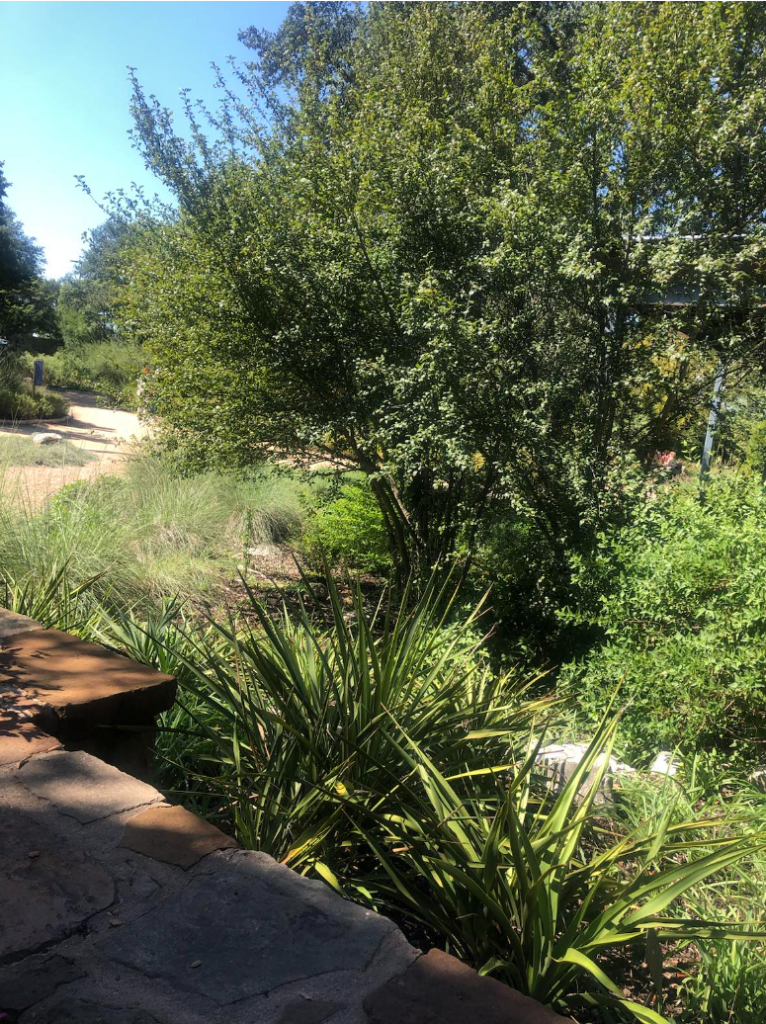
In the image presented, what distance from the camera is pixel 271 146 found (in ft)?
24.4

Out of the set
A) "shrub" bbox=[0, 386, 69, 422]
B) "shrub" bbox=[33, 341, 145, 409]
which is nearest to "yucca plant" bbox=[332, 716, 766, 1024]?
"shrub" bbox=[0, 386, 69, 422]

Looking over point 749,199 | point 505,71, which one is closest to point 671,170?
A: point 749,199

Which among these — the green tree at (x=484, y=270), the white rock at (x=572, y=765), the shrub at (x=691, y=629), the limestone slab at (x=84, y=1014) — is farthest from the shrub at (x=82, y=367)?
the limestone slab at (x=84, y=1014)

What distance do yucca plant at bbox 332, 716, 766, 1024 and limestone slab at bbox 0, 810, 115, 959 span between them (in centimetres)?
81

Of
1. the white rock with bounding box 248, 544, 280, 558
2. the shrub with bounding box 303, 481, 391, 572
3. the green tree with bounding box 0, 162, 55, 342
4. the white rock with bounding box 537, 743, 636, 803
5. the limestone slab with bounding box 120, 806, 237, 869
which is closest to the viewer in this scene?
the limestone slab with bounding box 120, 806, 237, 869

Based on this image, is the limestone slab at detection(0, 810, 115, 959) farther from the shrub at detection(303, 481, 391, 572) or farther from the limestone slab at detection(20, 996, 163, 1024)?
the shrub at detection(303, 481, 391, 572)

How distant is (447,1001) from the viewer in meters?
1.52

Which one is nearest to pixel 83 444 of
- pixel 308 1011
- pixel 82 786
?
pixel 82 786

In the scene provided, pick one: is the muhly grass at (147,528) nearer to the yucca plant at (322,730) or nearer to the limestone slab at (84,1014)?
the yucca plant at (322,730)

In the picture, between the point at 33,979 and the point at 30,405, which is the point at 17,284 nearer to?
the point at 30,405

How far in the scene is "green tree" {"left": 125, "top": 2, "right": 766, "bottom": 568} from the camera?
18.8ft

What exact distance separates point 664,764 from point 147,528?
530cm

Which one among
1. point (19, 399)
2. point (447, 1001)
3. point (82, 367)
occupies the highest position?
point (82, 367)

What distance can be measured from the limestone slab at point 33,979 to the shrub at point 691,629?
290cm
